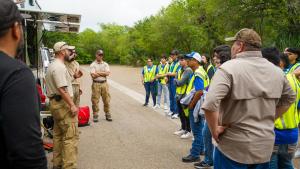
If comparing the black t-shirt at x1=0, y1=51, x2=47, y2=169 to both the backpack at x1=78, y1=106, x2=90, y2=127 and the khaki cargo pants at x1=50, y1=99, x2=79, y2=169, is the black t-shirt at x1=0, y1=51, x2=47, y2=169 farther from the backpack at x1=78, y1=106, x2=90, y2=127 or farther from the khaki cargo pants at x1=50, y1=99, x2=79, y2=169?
the backpack at x1=78, y1=106, x2=90, y2=127

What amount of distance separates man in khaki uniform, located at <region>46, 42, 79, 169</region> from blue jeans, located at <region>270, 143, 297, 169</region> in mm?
2989

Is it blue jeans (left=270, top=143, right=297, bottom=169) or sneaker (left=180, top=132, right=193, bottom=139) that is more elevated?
blue jeans (left=270, top=143, right=297, bottom=169)

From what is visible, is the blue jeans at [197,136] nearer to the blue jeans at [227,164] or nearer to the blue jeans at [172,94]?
the blue jeans at [227,164]

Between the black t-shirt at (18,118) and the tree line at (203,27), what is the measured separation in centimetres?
1177

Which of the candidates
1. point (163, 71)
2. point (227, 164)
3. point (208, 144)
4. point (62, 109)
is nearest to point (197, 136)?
point (208, 144)

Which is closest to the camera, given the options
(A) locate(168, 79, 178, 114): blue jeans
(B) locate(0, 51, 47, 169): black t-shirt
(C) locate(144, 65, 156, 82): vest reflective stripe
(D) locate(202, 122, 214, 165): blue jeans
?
(B) locate(0, 51, 47, 169): black t-shirt

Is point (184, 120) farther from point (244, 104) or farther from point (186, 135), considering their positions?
point (244, 104)

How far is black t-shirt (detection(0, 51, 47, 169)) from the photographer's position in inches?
69.2

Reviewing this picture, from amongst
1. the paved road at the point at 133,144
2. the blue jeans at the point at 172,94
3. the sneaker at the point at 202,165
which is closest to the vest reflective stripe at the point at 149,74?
the blue jeans at the point at 172,94

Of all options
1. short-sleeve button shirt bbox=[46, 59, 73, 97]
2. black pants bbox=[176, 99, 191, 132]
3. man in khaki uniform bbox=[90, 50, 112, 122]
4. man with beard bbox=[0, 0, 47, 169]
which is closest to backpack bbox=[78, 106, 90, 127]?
man in khaki uniform bbox=[90, 50, 112, 122]

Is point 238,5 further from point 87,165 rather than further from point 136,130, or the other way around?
point 87,165

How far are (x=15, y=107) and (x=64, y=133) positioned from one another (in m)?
4.05

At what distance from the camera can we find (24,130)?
1797 millimetres

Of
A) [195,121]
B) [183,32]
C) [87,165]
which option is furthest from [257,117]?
[183,32]
